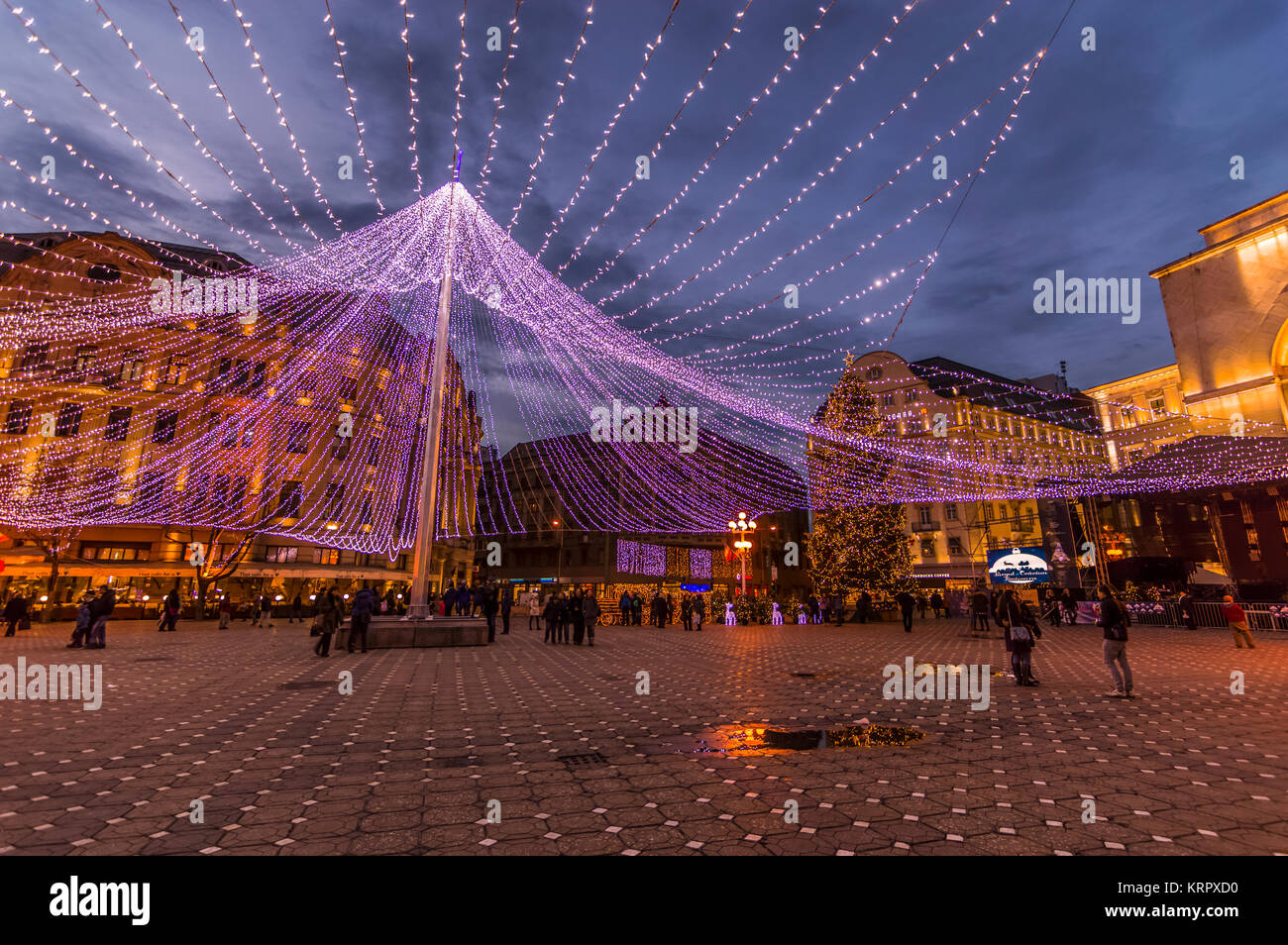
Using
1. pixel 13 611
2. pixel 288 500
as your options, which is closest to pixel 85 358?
pixel 288 500

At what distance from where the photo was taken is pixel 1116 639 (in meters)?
8.40

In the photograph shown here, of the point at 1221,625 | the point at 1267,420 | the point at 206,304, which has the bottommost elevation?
the point at 1221,625

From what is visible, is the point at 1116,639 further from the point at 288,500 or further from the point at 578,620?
the point at 288,500

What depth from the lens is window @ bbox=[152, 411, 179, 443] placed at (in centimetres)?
2891

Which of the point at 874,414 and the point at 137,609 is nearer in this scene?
the point at 137,609

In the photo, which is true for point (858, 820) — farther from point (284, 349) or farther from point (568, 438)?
point (568, 438)

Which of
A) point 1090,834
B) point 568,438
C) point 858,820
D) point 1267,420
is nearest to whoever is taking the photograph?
point 1090,834

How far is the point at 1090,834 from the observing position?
11.1 ft

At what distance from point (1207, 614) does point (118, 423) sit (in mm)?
49233

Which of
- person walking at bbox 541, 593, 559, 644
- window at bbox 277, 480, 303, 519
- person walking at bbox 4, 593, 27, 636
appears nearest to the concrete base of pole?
person walking at bbox 541, 593, 559, 644

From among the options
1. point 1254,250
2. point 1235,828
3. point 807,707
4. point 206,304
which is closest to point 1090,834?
point 1235,828

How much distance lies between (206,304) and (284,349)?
4443mm

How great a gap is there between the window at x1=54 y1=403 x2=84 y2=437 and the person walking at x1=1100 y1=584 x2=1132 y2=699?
128 ft

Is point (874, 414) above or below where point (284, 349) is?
below
